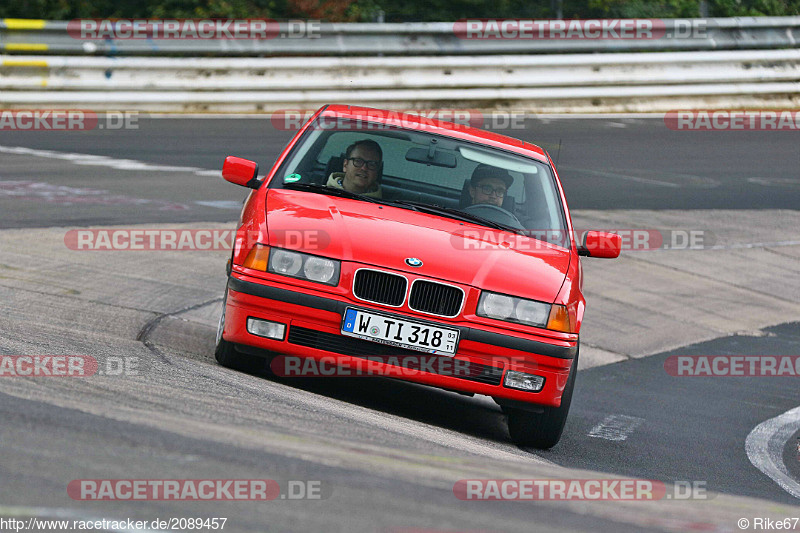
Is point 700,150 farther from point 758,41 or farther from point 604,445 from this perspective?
point 604,445

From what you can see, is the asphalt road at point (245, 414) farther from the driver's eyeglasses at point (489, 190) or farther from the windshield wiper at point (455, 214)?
the driver's eyeglasses at point (489, 190)

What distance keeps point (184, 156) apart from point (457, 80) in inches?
250

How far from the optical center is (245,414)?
4797 millimetres

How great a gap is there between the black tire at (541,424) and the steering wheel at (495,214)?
0.96 m

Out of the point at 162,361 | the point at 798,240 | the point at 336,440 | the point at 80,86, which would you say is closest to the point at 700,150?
the point at 798,240

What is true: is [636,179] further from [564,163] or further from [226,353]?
[226,353]

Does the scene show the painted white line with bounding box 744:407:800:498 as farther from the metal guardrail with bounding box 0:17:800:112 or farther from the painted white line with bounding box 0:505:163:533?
the metal guardrail with bounding box 0:17:800:112

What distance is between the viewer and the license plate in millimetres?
5738

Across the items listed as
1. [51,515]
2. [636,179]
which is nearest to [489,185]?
[51,515]

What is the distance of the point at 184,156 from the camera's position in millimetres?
14820

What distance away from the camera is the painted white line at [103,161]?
13859 millimetres

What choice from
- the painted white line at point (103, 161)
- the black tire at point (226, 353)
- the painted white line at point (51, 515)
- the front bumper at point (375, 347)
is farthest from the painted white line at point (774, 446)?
the painted white line at point (103, 161)

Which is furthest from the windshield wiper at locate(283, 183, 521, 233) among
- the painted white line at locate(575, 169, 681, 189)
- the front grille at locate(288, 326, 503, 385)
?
the painted white line at locate(575, 169, 681, 189)

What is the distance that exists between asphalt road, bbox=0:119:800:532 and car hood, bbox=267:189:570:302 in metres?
0.78
